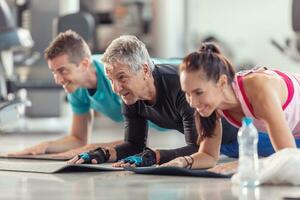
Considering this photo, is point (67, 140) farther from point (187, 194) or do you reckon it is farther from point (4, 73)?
point (4, 73)

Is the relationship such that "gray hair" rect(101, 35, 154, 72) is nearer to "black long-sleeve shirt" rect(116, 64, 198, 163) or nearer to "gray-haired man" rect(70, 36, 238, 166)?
"gray-haired man" rect(70, 36, 238, 166)

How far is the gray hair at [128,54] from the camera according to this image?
11.1 ft

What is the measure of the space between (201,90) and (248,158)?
1.01ft

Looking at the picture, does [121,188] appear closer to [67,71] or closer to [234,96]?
[234,96]

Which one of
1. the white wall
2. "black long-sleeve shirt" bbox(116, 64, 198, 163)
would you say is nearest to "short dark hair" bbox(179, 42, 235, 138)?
"black long-sleeve shirt" bbox(116, 64, 198, 163)

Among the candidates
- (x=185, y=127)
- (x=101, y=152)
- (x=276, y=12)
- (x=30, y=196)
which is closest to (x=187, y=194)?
(x=30, y=196)

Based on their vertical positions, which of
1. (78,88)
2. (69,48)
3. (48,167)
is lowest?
(48,167)

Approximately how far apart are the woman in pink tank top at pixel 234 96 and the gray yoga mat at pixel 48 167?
511mm

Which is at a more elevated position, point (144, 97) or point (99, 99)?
point (144, 97)

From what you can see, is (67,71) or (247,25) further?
(247,25)

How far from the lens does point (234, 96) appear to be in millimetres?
3029

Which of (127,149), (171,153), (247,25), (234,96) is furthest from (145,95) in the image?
(247,25)

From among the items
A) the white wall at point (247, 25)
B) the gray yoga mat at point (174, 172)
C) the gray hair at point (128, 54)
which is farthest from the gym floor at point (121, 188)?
the white wall at point (247, 25)

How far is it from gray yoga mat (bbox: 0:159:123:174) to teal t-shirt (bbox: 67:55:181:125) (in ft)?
1.58
